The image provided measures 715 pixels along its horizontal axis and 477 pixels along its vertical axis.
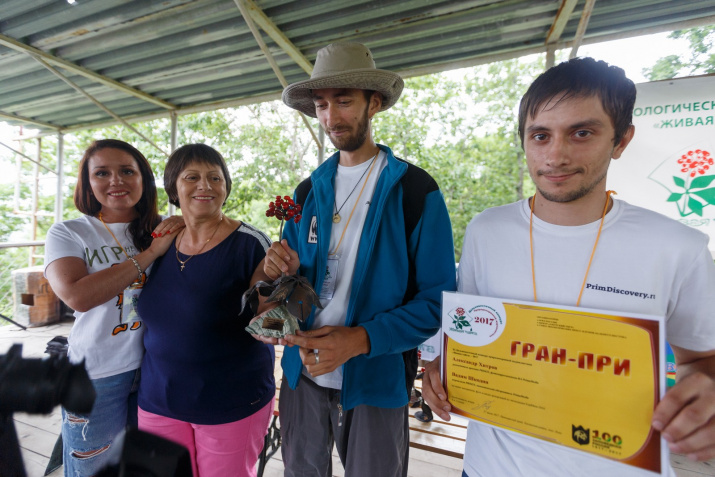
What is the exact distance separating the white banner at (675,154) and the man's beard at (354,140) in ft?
8.11

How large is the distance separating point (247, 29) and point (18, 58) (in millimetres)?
3050

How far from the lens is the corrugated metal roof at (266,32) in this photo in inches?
108

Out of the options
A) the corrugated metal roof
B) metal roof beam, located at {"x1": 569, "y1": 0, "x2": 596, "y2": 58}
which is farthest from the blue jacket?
the corrugated metal roof

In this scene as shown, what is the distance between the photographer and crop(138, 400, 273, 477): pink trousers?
1456 mm

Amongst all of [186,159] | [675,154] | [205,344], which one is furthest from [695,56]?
[205,344]

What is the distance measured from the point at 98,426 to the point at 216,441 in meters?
0.58

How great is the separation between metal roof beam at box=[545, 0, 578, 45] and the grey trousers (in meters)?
3.10

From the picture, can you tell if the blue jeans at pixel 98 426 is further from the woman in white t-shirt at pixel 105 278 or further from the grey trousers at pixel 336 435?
the grey trousers at pixel 336 435

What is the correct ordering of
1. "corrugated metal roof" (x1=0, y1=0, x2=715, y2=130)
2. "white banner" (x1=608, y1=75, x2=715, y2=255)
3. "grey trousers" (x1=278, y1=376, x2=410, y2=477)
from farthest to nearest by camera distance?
"corrugated metal roof" (x1=0, y1=0, x2=715, y2=130), "white banner" (x1=608, y1=75, x2=715, y2=255), "grey trousers" (x1=278, y1=376, x2=410, y2=477)

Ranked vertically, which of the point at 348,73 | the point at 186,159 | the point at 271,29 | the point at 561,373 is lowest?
the point at 561,373

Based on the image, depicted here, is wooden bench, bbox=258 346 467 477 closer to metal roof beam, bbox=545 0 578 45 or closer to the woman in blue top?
the woman in blue top

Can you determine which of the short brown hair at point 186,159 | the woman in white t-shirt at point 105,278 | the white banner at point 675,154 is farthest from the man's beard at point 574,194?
the white banner at point 675,154

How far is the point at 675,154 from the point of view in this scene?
259 centimetres

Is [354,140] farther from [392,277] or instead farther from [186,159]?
[186,159]
